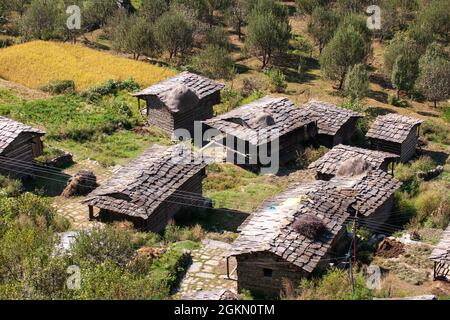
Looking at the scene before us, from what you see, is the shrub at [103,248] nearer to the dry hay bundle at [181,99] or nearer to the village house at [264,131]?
the village house at [264,131]

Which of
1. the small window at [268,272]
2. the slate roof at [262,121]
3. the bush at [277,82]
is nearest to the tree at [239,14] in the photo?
the bush at [277,82]

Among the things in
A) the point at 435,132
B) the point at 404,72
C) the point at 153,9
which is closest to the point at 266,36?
the point at 404,72

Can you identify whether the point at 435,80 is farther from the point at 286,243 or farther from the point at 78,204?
the point at 286,243

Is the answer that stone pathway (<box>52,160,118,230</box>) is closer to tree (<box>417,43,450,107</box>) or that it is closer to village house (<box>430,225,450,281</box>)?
village house (<box>430,225,450,281</box>)

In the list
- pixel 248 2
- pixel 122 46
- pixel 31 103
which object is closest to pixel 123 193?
pixel 31 103

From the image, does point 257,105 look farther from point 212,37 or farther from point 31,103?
point 212,37

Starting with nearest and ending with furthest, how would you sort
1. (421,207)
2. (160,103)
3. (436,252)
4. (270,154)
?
(436,252) → (421,207) → (270,154) → (160,103)
